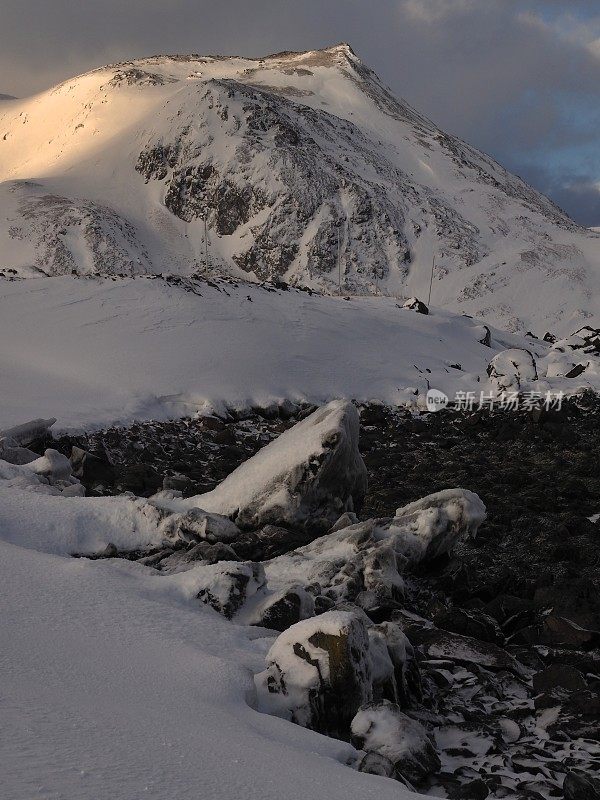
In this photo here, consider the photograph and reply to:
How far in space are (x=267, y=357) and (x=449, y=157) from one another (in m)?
115

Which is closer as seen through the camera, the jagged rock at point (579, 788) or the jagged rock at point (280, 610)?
the jagged rock at point (579, 788)

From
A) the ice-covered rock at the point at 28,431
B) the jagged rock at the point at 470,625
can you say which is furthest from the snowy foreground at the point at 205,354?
the jagged rock at the point at 470,625

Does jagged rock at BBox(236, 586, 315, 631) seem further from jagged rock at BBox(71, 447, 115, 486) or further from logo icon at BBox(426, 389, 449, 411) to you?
logo icon at BBox(426, 389, 449, 411)

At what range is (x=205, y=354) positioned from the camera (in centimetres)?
3008

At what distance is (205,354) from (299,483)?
1697 cm

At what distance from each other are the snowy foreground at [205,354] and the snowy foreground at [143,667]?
12.8 metres

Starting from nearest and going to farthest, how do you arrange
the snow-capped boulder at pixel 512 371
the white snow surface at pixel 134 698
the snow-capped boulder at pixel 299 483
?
the white snow surface at pixel 134 698, the snow-capped boulder at pixel 299 483, the snow-capped boulder at pixel 512 371

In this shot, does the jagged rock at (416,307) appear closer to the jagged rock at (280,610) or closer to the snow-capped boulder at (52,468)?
the snow-capped boulder at (52,468)

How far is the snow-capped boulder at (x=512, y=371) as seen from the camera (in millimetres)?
31453

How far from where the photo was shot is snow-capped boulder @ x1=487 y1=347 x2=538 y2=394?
31453 mm

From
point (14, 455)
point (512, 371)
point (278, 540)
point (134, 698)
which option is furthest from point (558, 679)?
point (512, 371)

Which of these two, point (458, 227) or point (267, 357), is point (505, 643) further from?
point (458, 227)

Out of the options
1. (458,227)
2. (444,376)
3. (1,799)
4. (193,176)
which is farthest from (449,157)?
(1,799)

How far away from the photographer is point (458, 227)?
107375 mm
